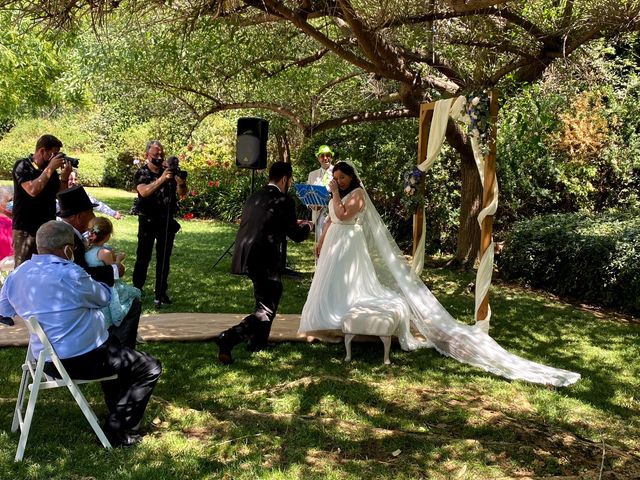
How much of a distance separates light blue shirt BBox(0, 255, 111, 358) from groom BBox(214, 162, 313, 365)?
207 cm

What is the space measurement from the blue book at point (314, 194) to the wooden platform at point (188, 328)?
86.8 inches

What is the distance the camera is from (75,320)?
3.96m

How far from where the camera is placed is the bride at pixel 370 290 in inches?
250

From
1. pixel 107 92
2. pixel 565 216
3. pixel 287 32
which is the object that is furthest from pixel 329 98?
pixel 565 216

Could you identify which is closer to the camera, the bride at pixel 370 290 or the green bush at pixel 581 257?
the bride at pixel 370 290

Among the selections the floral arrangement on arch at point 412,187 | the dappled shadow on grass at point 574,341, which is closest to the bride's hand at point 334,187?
the floral arrangement on arch at point 412,187

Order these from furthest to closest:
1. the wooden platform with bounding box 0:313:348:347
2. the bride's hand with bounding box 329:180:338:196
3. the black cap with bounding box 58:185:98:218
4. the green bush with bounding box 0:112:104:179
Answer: the green bush with bounding box 0:112:104:179 → the bride's hand with bounding box 329:180:338:196 → the wooden platform with bounding box 0:313:348:347 → the black cap with bounding box 58:185:98:218

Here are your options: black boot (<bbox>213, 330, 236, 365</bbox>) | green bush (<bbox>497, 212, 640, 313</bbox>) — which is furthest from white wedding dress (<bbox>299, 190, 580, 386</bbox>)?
green bush (<bbox>497, 212, 640, 313</bbox>)

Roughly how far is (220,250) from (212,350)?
667 cm

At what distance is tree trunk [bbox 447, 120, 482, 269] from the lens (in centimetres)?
1037

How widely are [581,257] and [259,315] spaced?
5541mm

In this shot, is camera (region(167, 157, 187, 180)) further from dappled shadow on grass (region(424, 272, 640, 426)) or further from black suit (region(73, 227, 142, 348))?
dappled shadow on grass (region(424, 272, 640, 426))

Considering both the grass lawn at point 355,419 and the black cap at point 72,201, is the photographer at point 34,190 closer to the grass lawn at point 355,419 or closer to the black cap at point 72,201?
the grass lawn at point 355,419

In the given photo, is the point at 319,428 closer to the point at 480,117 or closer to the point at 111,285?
the point at 111,285
